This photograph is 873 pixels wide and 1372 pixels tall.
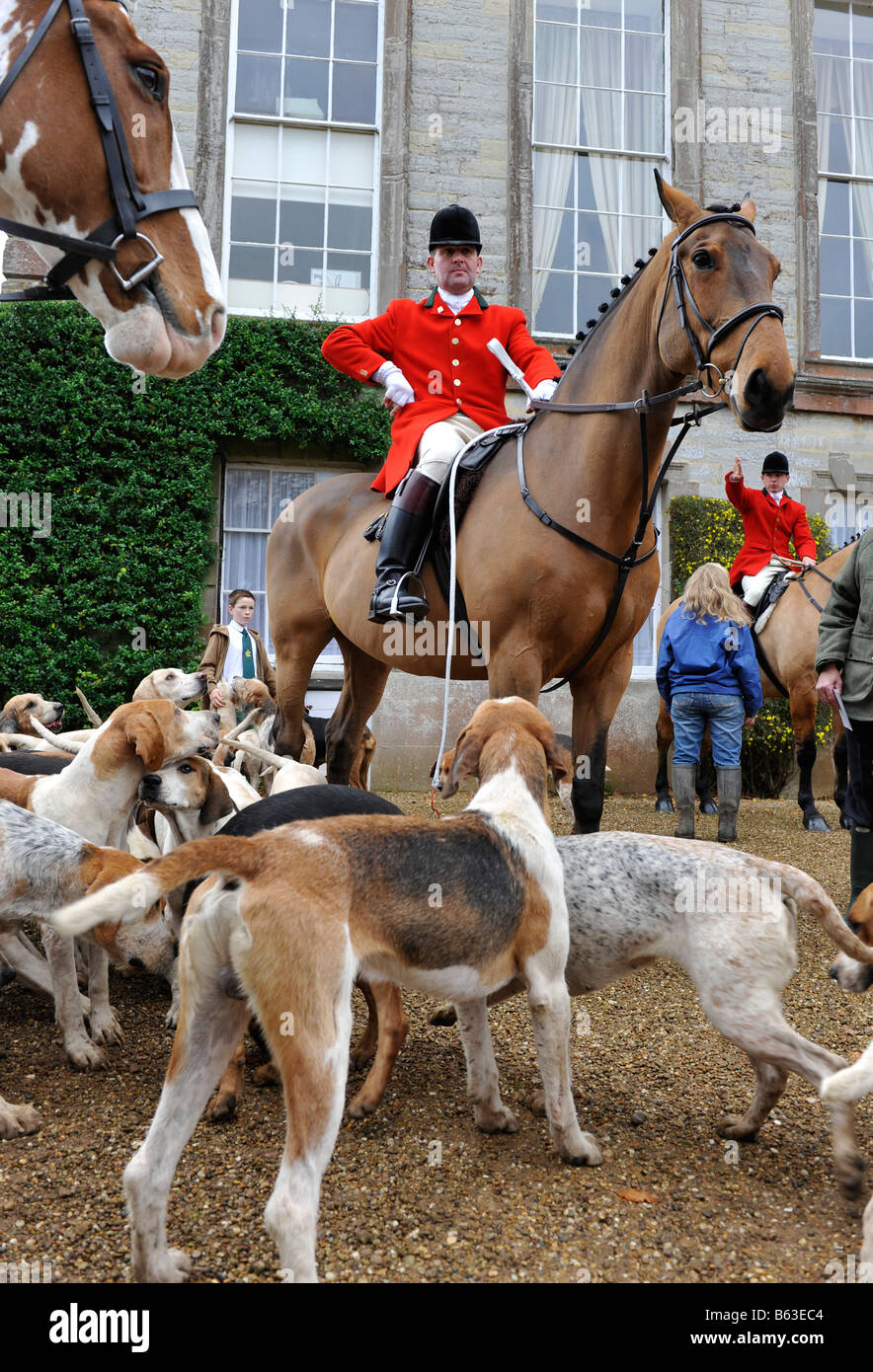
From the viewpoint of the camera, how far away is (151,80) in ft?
9.04

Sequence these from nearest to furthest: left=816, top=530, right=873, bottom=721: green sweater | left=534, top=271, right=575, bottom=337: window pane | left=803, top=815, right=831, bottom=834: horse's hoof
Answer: left=816, top=530, right=873, bottom=721: green sweater
left=803, top=815, right=831, bottom=834: horse's hoof
left=534, top=271, right=575, bottom=337: window pane

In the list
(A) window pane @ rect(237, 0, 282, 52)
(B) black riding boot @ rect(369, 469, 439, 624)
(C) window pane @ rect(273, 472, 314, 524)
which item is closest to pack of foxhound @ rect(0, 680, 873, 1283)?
(B) black riding boot @ rect(369, 469, 439, 624)

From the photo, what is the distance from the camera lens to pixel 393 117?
40.3 feet

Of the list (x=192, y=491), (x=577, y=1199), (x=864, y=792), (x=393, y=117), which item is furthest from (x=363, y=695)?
(x=393, y=117)

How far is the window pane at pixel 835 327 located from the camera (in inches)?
528

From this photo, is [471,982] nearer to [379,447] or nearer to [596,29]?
[379,447]

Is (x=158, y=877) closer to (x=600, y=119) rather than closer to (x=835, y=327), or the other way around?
(x=600, y=119)

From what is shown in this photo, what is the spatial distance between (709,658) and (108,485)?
6.90m

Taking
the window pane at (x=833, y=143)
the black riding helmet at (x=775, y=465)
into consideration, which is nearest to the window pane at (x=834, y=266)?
the window pane at (x=833, y=143)

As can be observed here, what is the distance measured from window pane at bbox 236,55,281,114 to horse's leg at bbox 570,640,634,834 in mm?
10416

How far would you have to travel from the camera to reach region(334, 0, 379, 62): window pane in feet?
40.8

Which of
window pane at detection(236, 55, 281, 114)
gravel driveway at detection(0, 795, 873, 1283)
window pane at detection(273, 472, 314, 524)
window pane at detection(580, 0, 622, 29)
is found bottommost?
gravel driveway at detection(0, 795, 873, 1283)

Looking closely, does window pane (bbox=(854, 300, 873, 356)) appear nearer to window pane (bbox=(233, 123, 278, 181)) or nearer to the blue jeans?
the blue jeans

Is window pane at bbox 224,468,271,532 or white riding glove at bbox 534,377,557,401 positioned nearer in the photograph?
white riding glove at bbox 534,377,557,401
